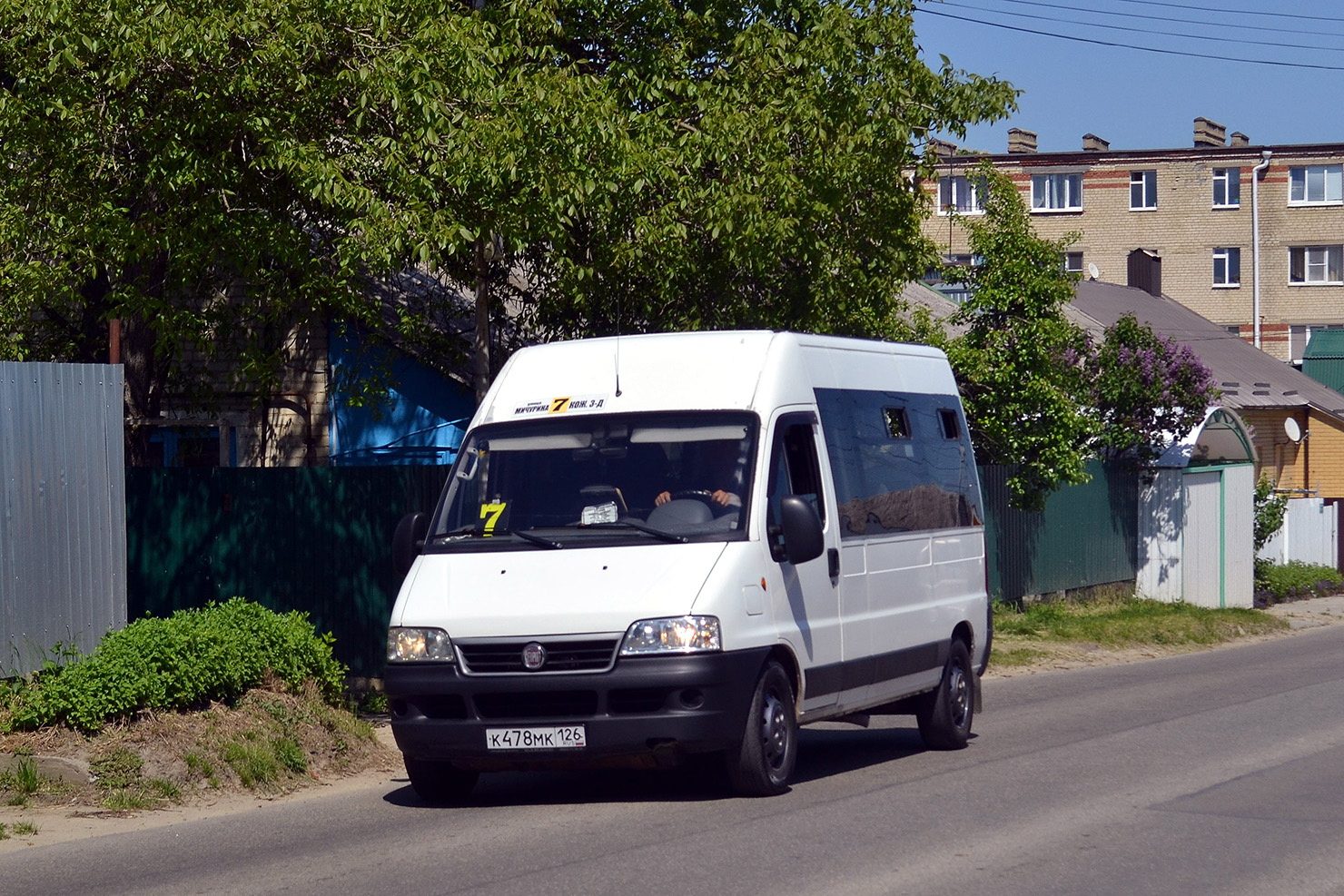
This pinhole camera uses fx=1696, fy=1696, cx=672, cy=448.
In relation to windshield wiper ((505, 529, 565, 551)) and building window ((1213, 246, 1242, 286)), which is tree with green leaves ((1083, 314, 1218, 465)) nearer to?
windshield wiper ((505, 529, 565, 551))

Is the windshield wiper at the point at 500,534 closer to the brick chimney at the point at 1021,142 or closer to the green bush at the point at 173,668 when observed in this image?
the green bush at the point at 173,668

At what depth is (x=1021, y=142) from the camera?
62219 mm

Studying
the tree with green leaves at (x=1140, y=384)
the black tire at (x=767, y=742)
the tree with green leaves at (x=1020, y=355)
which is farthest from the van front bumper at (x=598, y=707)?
the tree with green leaves at (x=1140, y=384)

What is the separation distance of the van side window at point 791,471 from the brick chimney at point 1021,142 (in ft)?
178

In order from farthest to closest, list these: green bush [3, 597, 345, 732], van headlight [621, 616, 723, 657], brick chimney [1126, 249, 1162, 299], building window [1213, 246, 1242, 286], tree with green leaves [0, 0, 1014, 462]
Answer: building window [1213, 246, 1242, 286] < brick chimney [1126, 249, 1162, 299] < tree with green leaves [0, 0, 1014, 462] < green bush [3, 597, 345, 732] < van headlight [621, 616, 723, 657]

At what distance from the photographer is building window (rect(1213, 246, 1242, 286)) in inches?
2288

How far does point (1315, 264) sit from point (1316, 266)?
7 centimetres

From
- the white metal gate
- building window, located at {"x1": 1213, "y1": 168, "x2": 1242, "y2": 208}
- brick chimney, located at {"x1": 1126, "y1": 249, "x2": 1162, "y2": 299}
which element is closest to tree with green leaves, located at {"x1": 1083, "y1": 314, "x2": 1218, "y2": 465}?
the white metal gate

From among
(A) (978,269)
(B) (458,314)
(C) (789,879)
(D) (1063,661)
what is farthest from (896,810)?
(A) (978,269)

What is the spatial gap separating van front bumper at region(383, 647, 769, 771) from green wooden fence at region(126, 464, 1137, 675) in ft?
17.3

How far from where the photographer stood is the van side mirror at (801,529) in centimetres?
881

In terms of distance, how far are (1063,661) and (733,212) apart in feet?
25.9

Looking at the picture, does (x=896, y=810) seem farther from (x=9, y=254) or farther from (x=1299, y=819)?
(x=9, y=254)

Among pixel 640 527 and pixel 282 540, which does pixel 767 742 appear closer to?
pixel 640 527
